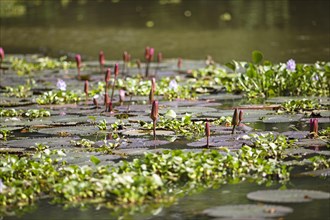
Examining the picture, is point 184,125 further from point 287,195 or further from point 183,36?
point 183,36

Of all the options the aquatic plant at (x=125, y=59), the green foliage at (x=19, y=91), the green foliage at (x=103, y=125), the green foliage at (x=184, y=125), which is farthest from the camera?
the aquatic plant at (x=125, y=59)

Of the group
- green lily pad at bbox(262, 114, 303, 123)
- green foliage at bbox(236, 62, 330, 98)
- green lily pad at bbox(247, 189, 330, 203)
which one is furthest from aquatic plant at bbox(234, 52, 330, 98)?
green lily pad at bbox(247, 189, 330, 203)

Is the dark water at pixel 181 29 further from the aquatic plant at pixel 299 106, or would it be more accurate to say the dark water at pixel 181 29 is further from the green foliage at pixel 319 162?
the green foliage at pixel 319 162

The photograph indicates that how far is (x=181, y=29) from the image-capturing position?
54.4ft

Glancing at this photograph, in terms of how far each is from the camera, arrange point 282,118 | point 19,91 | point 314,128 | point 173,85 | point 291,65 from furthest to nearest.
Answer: point 19,91 < point 173,85 < point 291,65 < point 282,118 < point 314,128

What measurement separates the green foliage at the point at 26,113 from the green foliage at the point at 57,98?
600 mm

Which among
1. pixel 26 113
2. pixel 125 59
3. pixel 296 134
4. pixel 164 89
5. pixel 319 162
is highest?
pixel 125 59

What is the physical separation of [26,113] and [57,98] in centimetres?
96

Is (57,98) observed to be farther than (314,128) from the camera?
Yes

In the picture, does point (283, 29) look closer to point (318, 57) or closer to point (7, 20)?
point (318, 57)

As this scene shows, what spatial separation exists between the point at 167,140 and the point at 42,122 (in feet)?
4.24

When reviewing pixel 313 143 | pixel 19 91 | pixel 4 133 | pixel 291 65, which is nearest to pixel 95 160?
pixel 313 143

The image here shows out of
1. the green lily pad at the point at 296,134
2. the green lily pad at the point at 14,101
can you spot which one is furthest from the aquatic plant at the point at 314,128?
the green lily pad at the point at 14,101

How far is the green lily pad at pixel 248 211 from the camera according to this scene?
4.34 meters
